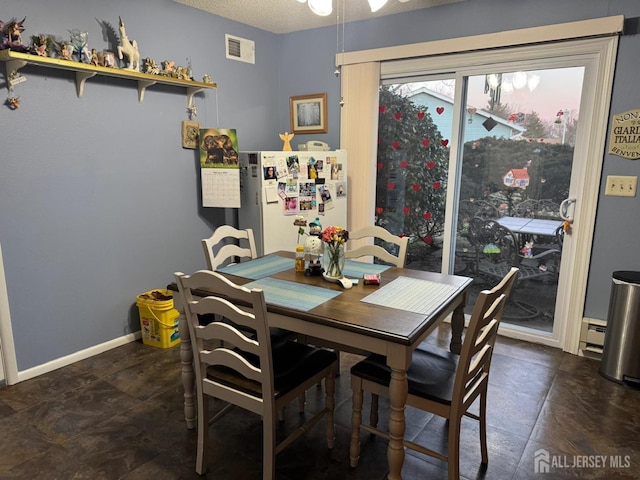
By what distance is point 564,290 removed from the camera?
3.13m

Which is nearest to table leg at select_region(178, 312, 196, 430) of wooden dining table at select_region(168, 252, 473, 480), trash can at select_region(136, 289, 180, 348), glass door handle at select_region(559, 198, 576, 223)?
wooden dining table at select_region(168, 252, 473, 480)

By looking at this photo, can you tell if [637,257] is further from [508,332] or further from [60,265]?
[60,265]

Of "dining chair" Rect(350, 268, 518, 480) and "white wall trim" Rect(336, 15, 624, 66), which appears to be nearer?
"dining chair" Rect(350, 268, 518, 480)

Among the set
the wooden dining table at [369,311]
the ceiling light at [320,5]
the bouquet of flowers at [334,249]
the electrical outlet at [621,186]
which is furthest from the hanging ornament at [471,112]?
the bouquet of flowers at [334,249]

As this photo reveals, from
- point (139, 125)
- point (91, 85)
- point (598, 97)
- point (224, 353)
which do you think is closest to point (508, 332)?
→ point (598, 97)

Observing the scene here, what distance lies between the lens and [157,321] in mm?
3066

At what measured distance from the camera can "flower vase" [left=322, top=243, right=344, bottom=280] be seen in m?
2.09

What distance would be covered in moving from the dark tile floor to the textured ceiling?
8.53 ft

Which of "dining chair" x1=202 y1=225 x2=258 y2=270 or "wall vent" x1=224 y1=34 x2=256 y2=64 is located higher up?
"wall vent" x1=224 y1=34 x2=256 y2=64

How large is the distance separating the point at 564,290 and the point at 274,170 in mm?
2302

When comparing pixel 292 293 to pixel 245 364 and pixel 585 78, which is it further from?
pixel 585 78

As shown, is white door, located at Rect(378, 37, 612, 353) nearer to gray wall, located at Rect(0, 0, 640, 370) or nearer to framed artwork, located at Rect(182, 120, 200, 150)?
gray wall, located at Rect(0, 0, 640, 370)

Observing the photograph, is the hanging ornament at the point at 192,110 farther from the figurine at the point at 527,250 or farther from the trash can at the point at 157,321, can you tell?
the figurine at the point at 527,250

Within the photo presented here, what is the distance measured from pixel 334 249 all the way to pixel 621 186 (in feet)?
6.62
